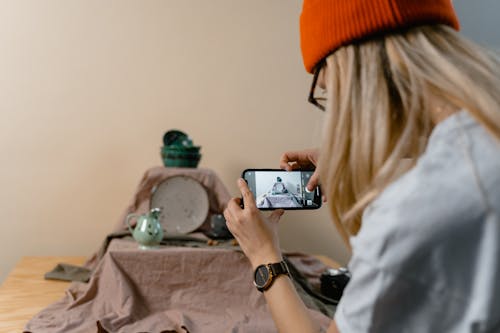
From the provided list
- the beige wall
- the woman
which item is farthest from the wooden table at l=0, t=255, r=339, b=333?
the woman

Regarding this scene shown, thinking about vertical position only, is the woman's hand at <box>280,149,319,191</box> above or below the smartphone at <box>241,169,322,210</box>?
above

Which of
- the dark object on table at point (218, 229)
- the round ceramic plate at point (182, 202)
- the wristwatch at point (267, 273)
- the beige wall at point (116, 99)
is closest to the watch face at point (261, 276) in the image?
the wristwatch at point (267, 273)

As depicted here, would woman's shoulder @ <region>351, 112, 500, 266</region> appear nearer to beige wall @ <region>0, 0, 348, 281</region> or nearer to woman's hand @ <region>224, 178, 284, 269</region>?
woman's hand @ <region>224, 178, 284, 269</region>

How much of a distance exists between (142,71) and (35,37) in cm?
44

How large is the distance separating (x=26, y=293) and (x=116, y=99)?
35.3 inches

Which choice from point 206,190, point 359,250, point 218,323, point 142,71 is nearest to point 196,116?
point 142,71

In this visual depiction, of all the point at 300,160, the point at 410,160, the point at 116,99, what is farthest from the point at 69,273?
the point at 410,160

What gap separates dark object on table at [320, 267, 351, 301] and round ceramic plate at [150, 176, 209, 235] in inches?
18.7

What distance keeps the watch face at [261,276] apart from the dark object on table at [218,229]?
2.58ft

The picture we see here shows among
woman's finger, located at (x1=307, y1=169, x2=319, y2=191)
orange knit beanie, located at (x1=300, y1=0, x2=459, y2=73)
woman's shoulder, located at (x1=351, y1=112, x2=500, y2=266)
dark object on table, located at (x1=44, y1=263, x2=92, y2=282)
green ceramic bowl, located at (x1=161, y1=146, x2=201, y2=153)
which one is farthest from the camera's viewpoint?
green ceramic bowl, located at (x1=161, y1=146, x2=201, y2=153)

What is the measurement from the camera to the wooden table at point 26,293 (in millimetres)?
1296

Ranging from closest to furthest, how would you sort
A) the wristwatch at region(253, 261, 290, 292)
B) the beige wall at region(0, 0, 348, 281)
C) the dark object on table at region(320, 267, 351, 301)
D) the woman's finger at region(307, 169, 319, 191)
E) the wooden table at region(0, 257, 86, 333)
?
the wristwatch at region(253, 261, 290, 292), the woman's finger at region(307, 169, 319, 191), the wooden table at region(0, 257, 86, 333), the dark object on table at region(320, 267, 351, 301), the beige wall at region(0, 0, 348, 281)

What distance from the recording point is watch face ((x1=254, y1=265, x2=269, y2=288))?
→ 0.88 metres

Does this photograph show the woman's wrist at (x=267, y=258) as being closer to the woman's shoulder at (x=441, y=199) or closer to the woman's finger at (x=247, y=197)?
the woman's finger at (x=247, y=197)
